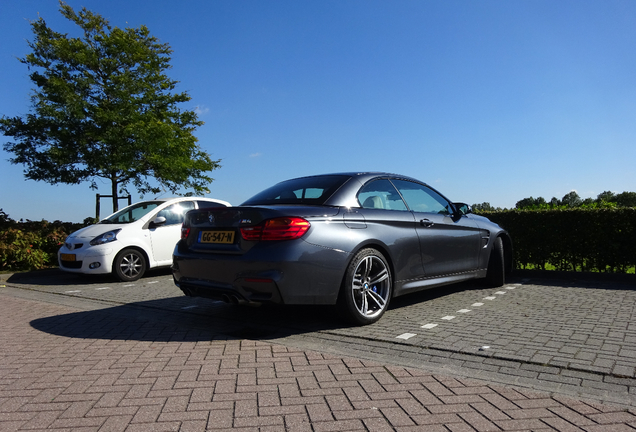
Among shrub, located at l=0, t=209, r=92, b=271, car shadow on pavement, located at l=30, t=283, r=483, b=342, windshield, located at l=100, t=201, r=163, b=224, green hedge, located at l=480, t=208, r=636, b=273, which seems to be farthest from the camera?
shrub, located at l=0, t=209, r=92, b=271

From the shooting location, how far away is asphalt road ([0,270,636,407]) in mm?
3176

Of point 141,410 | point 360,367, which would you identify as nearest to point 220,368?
point 141,410

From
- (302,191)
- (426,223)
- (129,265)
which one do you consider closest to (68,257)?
(129,265)

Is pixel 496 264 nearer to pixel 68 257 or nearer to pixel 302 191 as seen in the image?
pixel 302 191

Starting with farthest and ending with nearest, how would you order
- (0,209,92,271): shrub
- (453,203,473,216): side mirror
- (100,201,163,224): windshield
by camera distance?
(0,209,92,271): shrub → (100,201,163,224): windshield → (453,203,473,216): side mirror

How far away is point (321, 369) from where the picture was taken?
10.8 ft

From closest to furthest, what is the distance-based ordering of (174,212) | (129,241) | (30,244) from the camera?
(129,241), (174,212), (30,244)

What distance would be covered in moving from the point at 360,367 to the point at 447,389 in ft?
2.22

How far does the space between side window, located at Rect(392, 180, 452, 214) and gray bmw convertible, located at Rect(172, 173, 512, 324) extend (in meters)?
0.02

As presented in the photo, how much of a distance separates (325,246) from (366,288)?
72 centimetres

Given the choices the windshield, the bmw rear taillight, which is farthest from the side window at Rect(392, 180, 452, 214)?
the windshield

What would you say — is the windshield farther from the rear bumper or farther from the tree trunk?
the tree trunk

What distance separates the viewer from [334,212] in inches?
173

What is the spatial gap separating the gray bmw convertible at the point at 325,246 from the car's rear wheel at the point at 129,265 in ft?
14.2
